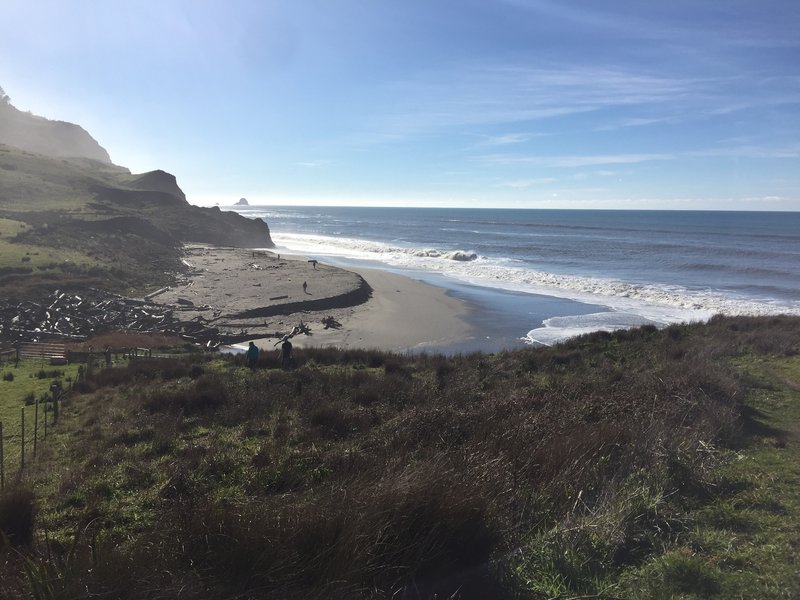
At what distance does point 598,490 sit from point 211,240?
2782 inches

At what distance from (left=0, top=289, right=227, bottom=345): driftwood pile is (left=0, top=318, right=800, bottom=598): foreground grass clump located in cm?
1449

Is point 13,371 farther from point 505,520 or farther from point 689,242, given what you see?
point 689,242

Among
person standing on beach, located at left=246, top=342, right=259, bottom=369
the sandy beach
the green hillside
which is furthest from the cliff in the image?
person standing on beach, located at left=246, top=342, right=259, bottom=369

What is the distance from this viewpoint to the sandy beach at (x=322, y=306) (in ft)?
82.6

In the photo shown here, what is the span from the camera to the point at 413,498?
12.6 feet

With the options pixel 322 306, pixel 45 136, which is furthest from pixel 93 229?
pixel 45 136

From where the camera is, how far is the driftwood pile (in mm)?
22766

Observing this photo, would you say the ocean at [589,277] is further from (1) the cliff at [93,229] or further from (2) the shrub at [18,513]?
(2) the shrub at [18,513]

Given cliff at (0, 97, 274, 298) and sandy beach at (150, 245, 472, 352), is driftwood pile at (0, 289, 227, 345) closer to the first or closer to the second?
sandy beach at (150, 245, 472, 352)

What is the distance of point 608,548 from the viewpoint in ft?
13.0

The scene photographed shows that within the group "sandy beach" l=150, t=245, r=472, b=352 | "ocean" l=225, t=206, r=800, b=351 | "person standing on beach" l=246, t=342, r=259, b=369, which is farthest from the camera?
"ocean" l=225, t=206, r=800, b=351

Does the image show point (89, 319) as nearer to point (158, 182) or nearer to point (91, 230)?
point (91, 230)

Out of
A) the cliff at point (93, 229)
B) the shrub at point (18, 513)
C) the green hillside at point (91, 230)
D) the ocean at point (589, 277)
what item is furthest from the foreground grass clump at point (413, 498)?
the cliff at point (93, 229)

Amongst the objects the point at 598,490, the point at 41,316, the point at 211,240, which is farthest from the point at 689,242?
the point at 598,490
